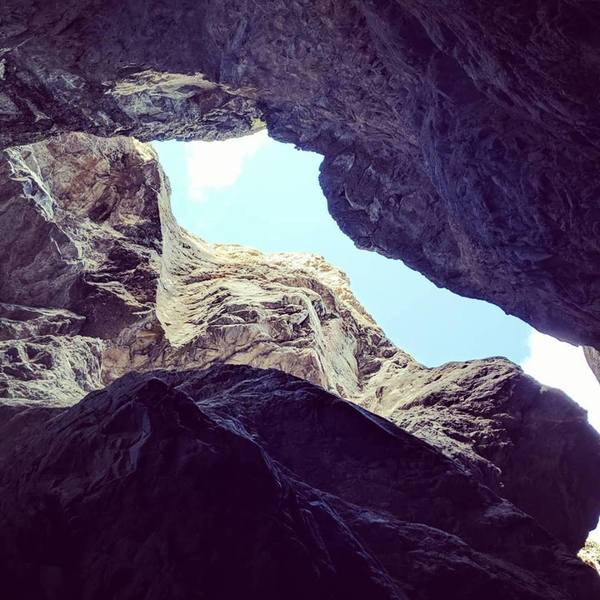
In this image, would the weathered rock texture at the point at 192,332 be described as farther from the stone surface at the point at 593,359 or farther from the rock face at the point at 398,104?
the stone surface at the point at 593,359

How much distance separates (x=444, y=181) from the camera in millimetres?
12969

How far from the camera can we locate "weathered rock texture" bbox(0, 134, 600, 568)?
14.4m

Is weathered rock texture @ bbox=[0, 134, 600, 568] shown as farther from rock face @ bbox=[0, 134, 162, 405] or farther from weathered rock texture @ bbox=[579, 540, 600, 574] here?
weathered rock texture @ bbox=[579, 540, 600, 574]

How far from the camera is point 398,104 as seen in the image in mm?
14281

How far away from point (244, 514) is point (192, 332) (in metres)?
15.4

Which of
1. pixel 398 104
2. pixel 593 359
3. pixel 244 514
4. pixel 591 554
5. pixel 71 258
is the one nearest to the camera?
pixel 244 514

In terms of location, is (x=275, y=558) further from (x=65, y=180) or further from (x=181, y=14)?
(x=65, y=180)

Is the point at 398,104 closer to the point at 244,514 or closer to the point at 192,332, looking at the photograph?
the point at 192,332

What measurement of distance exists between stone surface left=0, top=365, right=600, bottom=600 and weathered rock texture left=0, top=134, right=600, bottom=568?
11.6 ft

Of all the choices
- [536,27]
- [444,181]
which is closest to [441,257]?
[444,181]

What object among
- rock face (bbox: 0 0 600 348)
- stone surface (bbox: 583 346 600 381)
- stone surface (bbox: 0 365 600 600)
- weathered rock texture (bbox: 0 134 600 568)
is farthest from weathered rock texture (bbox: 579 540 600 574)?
stone surface (bbox: 0 365 600 600)

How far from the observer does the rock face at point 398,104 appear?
Answer: 9.16 meters

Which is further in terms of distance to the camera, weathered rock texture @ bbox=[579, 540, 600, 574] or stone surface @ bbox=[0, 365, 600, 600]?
weathered rock texture @ bbox=[579, 540, 600, 574]

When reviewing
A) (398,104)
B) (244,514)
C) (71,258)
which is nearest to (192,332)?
(71,258)
